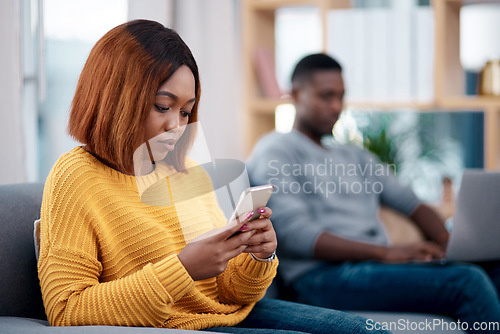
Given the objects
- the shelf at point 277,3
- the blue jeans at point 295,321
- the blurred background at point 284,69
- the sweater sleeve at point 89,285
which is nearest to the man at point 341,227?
the blurred background at point 284,69

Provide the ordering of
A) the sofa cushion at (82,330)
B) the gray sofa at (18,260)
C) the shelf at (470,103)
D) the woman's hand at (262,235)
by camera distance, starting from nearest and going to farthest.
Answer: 1. the sofa cushion at (82,330)
2. the woman's hand at (262,235)
3. the gray sofa at (18,260)
4. the shelf at (470,103)

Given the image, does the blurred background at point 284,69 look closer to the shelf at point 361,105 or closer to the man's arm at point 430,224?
the shelf at point 361,105

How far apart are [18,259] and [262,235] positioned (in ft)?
1.67

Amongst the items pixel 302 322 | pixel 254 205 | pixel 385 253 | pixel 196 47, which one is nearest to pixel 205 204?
pixel 254 205

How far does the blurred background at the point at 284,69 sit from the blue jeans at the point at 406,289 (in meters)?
0.59

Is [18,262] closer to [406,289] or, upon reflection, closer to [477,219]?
[406,289]

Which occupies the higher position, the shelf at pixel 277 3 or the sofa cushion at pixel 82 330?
the shelf at pixel 277 3

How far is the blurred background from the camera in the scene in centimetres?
185

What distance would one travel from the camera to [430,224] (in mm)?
2051

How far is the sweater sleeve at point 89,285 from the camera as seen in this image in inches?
37.5

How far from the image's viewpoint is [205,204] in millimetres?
1099

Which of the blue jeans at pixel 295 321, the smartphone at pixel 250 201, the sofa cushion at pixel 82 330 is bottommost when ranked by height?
the blue jeans at pixel 295 321

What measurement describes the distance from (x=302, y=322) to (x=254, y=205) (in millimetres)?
321

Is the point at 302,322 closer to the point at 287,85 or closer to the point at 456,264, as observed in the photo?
the point at 456,264
